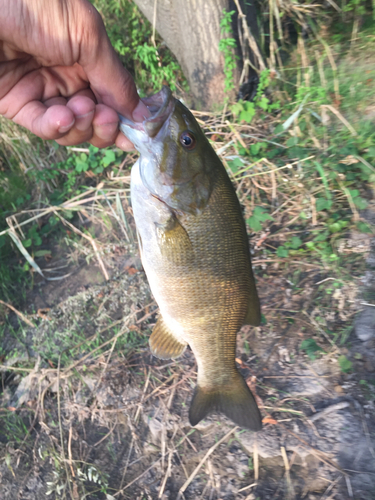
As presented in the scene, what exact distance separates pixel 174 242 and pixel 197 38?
2.57 m

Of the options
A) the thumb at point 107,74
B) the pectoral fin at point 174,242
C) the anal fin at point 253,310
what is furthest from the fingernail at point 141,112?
the anal fin at point 253,310

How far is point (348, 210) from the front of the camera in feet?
8.67

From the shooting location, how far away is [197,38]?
10.4 ft

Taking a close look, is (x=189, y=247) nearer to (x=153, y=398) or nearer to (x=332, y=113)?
(x=153, y=398)

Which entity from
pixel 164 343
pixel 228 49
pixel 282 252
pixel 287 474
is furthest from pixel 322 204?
pixel 287 474

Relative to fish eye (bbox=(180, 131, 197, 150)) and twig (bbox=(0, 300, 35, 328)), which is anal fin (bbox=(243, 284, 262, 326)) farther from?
twig (bbox=(0, 300, 35, 328))

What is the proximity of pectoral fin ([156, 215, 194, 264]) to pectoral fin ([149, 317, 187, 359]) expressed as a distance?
1.56ft

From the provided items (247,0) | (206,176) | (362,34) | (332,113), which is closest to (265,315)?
(206,176)

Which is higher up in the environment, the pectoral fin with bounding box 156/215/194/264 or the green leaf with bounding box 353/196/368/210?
the pectoral fin with bounding box 156/215/194/264

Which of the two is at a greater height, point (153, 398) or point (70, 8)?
point (70, 8)

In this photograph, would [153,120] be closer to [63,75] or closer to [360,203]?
[63,75]

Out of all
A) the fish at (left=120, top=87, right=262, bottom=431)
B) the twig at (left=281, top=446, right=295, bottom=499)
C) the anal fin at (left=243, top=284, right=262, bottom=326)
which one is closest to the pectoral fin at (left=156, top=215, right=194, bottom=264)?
the fish at (left=120, top=87, right=262, bottom=431)

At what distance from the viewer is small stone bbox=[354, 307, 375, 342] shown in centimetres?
217

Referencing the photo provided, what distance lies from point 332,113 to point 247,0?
137 cm
